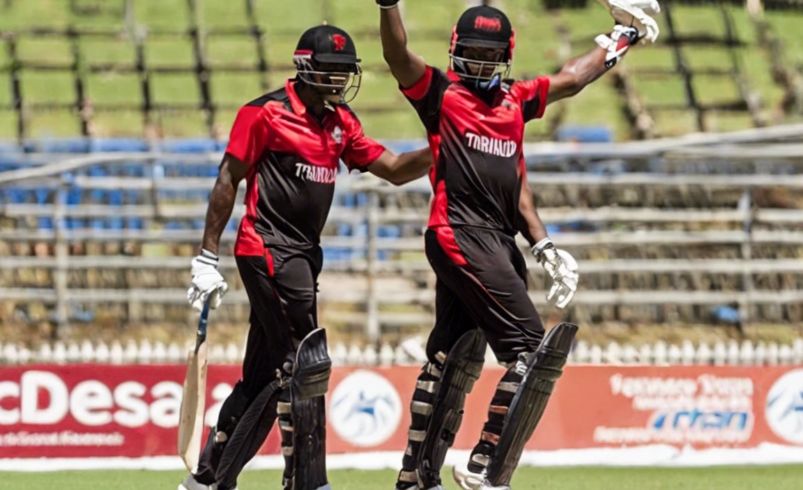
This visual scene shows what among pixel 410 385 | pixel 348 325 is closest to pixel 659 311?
pixel 348 325

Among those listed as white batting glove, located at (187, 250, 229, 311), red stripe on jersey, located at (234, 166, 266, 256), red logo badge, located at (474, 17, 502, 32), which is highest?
red logo badge, located at (474, 17, 502, 32)

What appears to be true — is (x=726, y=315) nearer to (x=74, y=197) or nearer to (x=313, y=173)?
(x=74, y=197)

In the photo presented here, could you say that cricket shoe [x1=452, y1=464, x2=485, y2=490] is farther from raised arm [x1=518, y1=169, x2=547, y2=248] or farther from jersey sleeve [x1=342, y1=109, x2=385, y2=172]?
jersey sleeve [x1=342, y1=109, x2=385, y2=172]

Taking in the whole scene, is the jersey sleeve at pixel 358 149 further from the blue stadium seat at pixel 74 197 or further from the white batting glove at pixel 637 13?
the blue stadium seat at pixel 74 197

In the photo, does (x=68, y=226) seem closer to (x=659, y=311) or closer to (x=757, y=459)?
(x=659, y=311)

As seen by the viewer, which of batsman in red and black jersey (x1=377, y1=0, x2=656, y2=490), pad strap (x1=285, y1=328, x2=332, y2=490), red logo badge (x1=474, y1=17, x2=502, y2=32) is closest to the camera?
pad strap (x1=285, y1=328, x2=332, y2=490)

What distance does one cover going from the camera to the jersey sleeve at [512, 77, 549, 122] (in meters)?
7.08

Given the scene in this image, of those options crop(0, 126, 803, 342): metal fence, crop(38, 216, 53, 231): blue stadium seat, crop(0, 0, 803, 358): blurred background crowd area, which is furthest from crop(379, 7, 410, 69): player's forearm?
crop(38, 216, 53, 231): blue stadium seat

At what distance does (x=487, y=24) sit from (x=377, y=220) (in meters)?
10.1

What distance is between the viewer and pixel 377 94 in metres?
21.8

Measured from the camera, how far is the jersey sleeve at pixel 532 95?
7078 millimetres

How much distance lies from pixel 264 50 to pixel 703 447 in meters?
13.2

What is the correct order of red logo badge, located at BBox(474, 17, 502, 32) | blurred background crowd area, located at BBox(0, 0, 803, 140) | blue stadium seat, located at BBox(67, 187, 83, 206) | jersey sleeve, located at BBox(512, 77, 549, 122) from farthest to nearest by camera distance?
blurred background crowd area, located at BBox(0, 0, 803, 140) → blue stadium seat, located at BBox(67, 187, 83, 206) → jersey sleeve, located at BBox(512, 77, 549, 122) → red logo badge, located at BBox(474, 17, 502, 32)

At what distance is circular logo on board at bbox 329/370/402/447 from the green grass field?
0.42 m
